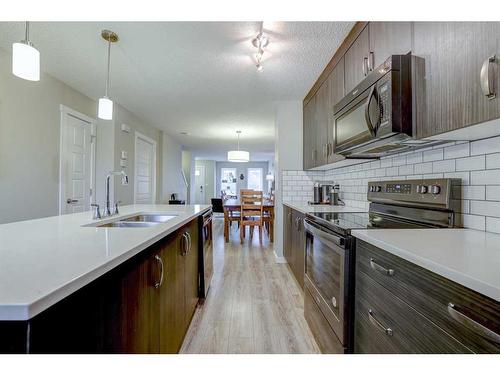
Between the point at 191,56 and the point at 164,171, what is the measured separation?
4196mm

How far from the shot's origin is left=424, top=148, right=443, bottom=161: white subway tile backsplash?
1.48 m

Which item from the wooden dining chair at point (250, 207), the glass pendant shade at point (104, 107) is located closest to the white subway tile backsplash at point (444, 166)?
the glass pendant shade at point (104, 107)

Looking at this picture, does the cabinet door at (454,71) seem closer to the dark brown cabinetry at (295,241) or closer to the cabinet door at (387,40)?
the cabinet door at (387,40)

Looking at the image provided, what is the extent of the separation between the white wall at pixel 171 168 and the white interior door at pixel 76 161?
2.48 meters

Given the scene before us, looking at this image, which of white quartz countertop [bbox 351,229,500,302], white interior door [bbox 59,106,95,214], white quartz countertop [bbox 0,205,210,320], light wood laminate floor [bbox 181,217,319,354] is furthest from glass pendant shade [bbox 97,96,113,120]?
white quartz countertop [bbox 351,229,500,302]

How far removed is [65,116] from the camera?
330cm

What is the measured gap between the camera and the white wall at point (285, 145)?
12.1 feet

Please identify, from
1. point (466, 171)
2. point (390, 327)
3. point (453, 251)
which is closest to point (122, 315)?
point (390, 327)

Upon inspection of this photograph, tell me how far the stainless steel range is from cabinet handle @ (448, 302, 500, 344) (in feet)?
1.95

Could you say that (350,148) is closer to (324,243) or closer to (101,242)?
(324,243)

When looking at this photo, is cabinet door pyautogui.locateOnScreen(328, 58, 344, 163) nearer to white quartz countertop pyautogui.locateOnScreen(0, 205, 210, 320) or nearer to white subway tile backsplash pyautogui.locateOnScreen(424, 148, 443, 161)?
white subway tile backsplash pyautogui.locateOnScreen(424, 148, 443, 161)

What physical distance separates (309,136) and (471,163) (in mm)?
2157
